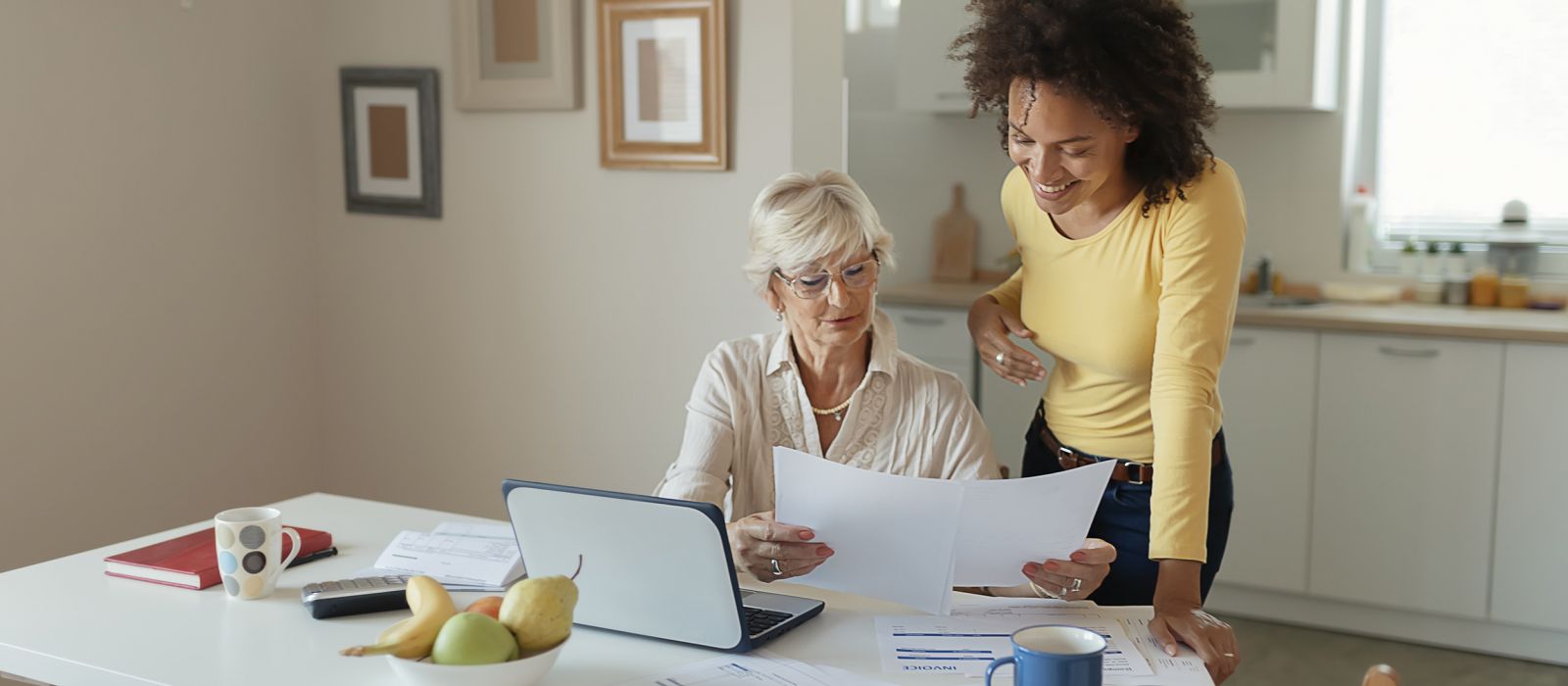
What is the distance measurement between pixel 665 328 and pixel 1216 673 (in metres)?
1.75

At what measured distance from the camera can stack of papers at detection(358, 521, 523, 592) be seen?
1809mm

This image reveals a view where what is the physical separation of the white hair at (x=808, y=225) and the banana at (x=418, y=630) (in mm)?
811

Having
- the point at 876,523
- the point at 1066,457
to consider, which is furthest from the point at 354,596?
the point at 1066,457

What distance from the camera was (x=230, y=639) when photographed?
1592mm

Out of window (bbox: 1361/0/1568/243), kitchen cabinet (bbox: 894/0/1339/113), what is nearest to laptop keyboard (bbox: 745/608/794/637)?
kitchen cabinet (bbox: 894/0/1339/113)

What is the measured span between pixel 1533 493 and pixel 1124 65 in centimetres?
236

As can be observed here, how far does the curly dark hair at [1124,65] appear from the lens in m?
1.69

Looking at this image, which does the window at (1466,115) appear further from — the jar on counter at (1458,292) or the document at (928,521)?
the document at (928,521)

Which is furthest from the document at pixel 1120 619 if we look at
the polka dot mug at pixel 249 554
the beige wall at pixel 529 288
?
the beige wall at pixel 529 288

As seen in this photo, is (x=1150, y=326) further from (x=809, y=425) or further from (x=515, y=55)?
(x=515, y=55)

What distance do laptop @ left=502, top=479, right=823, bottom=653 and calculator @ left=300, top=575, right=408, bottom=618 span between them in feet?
0.71

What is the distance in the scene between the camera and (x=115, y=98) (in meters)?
2.97

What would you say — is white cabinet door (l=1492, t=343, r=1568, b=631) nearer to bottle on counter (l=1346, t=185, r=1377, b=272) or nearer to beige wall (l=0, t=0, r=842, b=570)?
bottle on counter (l=1346, t=185, r=1377, b=272)

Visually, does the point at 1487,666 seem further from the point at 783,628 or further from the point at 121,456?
the point at 121,456
